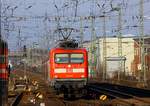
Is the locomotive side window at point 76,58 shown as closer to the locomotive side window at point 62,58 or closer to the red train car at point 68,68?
the red train car at point 68,68

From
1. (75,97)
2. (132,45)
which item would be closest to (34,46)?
(132,45)

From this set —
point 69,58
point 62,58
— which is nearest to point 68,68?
point 69,58

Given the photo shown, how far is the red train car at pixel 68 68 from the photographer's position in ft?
91.2

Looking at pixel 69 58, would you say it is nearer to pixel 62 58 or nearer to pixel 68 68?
pixel 62 58

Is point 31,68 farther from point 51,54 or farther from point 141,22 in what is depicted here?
point 51,54

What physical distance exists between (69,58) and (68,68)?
57 cm

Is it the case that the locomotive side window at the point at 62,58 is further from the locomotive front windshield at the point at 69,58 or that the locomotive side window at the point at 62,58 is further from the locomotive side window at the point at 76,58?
the locomotive side window at the point at 76,58

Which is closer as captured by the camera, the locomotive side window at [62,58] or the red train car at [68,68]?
the red train car at [68,68]

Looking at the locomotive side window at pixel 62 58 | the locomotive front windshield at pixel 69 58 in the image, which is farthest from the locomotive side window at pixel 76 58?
the locomotive side window at pixel 62 58

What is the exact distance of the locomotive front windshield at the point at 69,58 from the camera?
92.7 feet

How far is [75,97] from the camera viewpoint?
30359mm

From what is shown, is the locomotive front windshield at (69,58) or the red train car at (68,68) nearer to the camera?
the red train car at (68,68)

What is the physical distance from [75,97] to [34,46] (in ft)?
205

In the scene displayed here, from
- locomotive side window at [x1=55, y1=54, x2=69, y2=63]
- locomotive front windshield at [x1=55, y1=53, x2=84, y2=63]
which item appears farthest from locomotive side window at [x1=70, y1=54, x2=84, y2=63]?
locomotive side window at [x1=55, y1=54, x2=69, y2=63]
